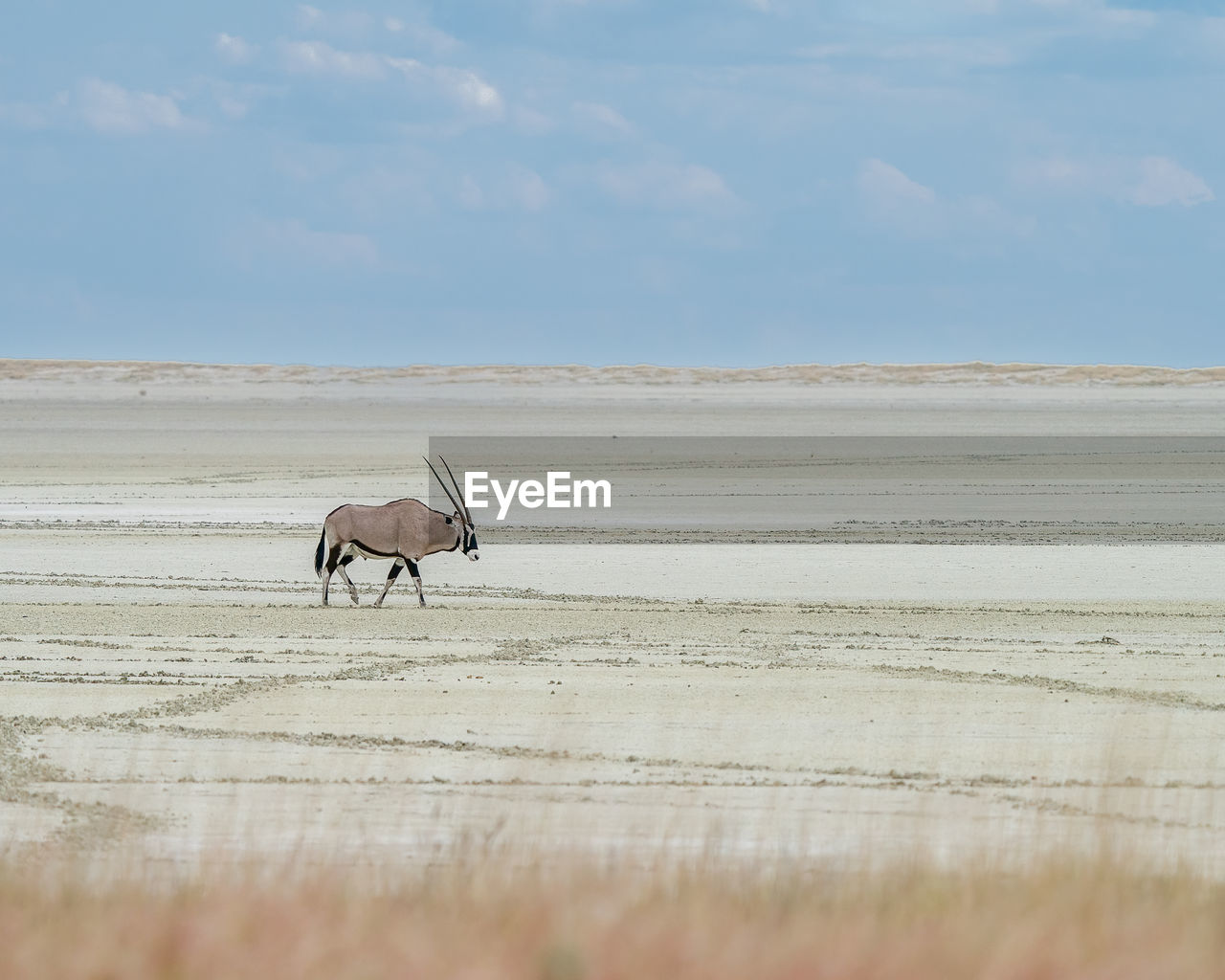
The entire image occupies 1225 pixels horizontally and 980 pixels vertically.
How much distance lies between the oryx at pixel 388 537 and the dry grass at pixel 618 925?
38.8 ft

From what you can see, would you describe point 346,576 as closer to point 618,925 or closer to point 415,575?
point 415,575

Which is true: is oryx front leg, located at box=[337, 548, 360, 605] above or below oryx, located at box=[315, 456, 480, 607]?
below

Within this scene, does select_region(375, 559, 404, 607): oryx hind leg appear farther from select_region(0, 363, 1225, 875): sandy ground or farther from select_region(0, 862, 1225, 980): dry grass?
select_region(0, 862, 1225, 980): dry grass

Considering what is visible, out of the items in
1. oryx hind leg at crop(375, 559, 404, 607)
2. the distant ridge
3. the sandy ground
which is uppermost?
the distant ridge

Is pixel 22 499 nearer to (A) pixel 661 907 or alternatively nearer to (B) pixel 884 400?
(A) pixel 661 907

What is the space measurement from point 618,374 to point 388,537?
7580 centimetres

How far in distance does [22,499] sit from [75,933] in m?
26.9

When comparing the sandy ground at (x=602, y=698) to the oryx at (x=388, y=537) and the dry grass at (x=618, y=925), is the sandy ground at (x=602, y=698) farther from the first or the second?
the oryx at (x=388, y=537)

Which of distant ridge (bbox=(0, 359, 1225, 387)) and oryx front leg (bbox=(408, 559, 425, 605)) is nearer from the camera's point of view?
oryx front leg (bbox=(408, 559, 425, 605))

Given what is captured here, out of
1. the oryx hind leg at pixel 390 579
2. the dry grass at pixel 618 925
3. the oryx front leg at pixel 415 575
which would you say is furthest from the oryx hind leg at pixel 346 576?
the dry grass at pixel 618 925

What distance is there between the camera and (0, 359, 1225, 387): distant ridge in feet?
266

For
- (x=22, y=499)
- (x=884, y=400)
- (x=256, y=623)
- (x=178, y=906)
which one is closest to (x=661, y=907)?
(x=178, y=906)

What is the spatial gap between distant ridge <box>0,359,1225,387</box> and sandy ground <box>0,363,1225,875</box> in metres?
58.8

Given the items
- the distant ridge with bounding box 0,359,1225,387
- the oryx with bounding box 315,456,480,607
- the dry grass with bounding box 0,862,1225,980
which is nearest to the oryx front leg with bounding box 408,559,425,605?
the oryx with bounding box 315,456,480,607
